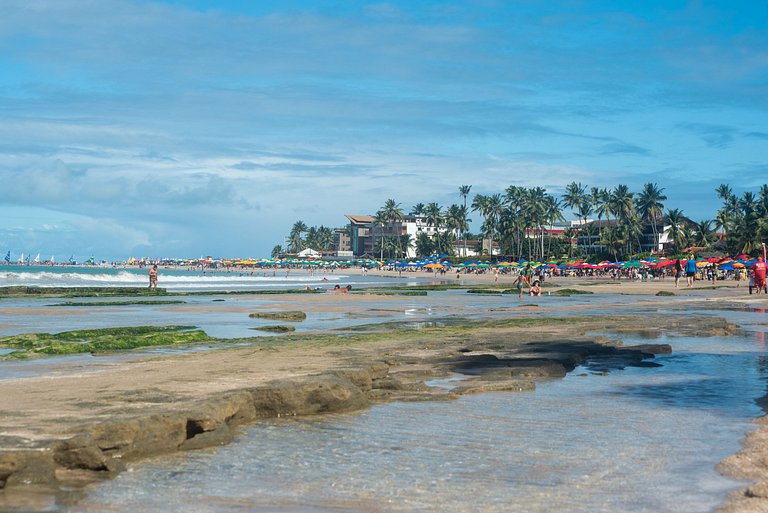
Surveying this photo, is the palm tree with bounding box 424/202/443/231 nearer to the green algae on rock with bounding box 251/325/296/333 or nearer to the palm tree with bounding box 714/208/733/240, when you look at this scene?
the palm tree with bounding box 714/208/733/240

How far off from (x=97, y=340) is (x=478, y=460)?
1564 cm

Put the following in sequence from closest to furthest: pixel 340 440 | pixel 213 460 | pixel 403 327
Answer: pixel 213 460 < pixel 340 440 < pixel 403 327

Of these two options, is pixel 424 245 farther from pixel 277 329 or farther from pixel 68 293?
pixel 277 329

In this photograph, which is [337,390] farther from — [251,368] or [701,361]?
[701,361]

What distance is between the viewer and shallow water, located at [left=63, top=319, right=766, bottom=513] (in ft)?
21.9

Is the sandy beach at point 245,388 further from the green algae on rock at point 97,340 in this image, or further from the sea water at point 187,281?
the sea water at point 187,281

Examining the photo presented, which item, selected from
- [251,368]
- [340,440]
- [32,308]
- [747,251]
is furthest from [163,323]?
[747,251]

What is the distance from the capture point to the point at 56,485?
6.84 meters

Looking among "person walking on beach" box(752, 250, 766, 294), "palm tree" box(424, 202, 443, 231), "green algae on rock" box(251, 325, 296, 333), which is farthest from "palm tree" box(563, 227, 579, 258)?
"green algae on rock" box(251, 325, 296, 333)

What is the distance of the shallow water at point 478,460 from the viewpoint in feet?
21.9

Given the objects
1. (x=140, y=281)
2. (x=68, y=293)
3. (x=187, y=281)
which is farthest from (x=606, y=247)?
(x=68, y=293)

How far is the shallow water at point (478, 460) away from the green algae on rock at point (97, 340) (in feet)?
34.6

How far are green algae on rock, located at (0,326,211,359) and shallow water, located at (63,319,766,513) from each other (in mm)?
10541

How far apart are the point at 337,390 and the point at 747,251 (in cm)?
9897
